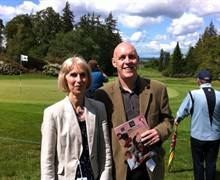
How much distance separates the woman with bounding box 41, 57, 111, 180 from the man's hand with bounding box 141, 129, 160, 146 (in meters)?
0.34

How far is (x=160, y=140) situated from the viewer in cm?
416

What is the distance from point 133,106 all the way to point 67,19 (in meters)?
112

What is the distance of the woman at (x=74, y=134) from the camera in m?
3.85

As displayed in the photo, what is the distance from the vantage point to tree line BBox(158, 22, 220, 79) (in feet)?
286

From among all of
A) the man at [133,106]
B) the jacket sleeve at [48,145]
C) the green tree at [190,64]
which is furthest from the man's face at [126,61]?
the green tree at [190,64]

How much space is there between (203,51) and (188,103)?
297 feet

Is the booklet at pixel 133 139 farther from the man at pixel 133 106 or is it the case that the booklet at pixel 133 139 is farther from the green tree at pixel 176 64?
the green tree at pixel 176 64

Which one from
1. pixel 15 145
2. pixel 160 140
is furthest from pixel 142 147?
pixel 15 145

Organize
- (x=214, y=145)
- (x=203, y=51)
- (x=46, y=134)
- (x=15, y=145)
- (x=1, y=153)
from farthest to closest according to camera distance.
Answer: (x=203, y=51) < (x=15, y=145) < (x=1, y=153) < (x=214, y=145) < (x=46, y=134)

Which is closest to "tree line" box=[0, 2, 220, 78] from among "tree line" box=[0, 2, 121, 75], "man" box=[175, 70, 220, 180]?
"tree line" box=[0, 2, 121, 75]

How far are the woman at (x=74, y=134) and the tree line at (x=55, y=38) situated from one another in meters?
61.7

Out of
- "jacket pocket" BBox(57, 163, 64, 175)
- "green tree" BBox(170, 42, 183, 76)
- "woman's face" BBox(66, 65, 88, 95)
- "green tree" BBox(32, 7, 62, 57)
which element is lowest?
"green tree" BBox(170, 42, 183, 76)

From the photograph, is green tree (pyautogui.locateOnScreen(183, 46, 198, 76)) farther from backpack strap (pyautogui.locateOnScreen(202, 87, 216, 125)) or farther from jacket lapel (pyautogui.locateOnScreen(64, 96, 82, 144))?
jacket lapel (pyautogui.locateOnScreen(64, 96, 82, 144))

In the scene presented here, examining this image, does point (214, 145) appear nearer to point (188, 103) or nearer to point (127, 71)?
point (188, 103)
